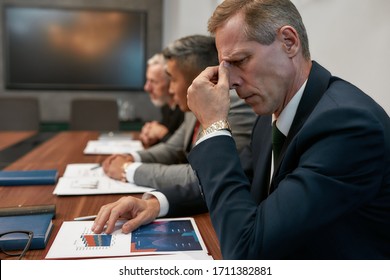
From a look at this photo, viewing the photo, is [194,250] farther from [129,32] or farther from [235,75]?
[129,32]

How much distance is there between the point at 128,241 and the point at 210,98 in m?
0.35

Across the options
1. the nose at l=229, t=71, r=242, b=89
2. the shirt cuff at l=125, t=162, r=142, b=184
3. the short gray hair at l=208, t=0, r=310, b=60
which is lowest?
the shirt cuff at l=125, t=162, r=142, b=184

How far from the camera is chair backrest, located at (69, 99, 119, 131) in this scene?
12.2 ft

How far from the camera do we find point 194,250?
0.83 meters

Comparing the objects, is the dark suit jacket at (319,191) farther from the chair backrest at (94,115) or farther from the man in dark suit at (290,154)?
the chair backrest at (94,115)

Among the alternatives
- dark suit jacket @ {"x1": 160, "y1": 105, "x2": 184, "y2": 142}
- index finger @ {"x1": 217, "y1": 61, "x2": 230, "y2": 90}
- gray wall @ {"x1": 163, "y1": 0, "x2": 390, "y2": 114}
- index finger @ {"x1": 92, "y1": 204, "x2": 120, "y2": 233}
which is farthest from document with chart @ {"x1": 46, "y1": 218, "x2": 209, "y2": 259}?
dark suit jacket @ {"x1": 160, "y1": 105, "x2": 184, "y2": 142}

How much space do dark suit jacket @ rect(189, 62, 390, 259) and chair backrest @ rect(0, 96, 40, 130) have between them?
3.11 m

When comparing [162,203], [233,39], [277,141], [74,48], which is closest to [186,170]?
[162,203]

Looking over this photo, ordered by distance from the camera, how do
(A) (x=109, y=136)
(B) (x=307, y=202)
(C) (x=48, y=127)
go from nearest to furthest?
(B) (x=307, y=202), (A) (x=109, y=136), (C) (x=48, y=127)

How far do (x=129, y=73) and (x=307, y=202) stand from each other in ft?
15.1

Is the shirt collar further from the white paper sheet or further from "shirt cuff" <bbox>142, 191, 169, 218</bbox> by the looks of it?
the white paper sheet

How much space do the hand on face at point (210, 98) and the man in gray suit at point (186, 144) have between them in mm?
301

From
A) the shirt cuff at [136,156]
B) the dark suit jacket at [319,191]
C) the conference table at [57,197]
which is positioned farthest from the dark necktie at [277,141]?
the shirt cuff at [136,156]
